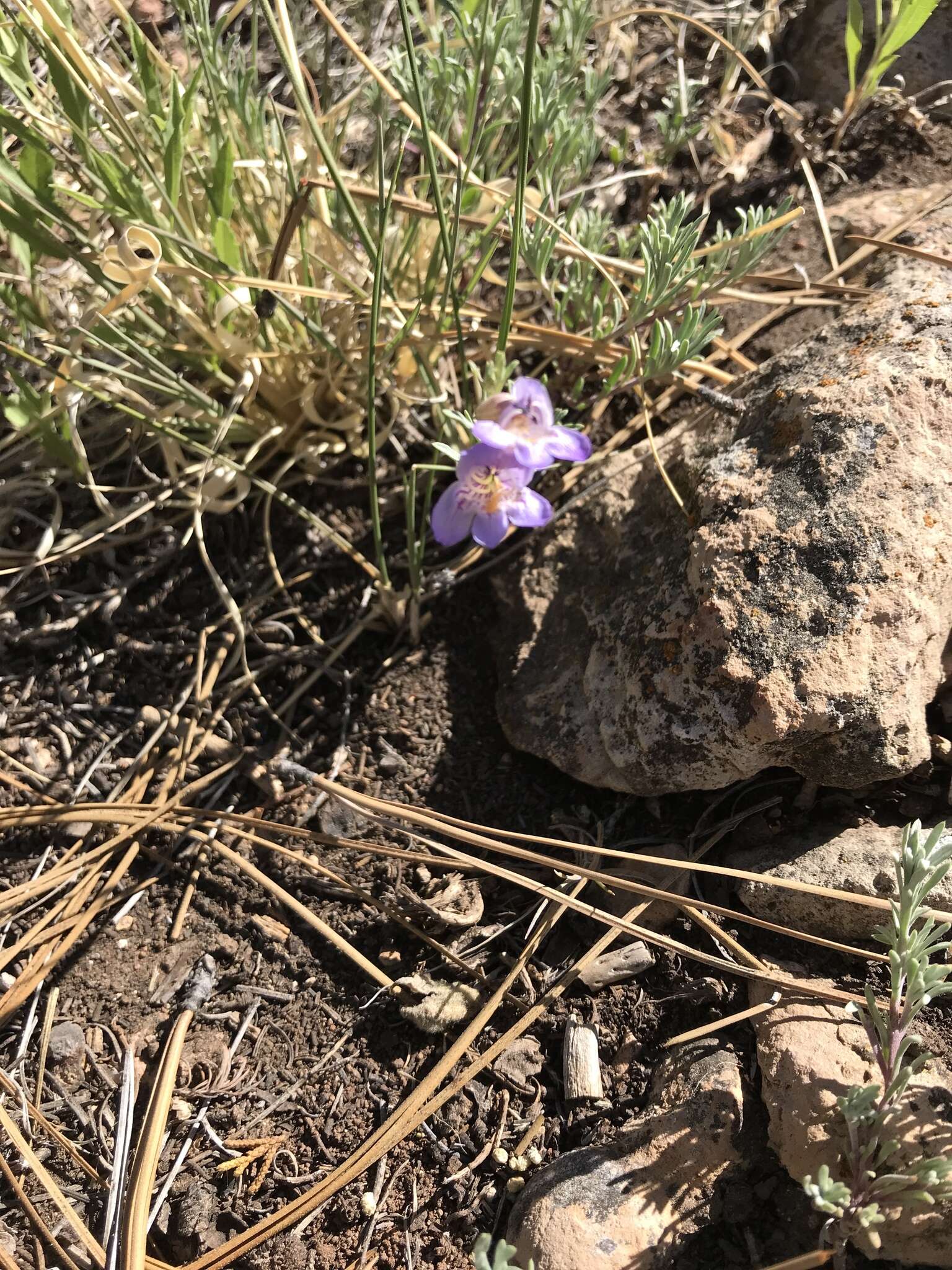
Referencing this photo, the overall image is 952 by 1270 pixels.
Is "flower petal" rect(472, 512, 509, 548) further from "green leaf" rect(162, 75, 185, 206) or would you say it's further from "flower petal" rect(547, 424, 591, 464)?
"green leaf" rect(162, 75, 185, 206)

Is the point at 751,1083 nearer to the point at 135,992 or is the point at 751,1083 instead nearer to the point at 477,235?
the point at 135,992

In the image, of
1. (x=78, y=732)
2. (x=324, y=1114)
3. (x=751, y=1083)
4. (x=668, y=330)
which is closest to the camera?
(x=751, y=1083)

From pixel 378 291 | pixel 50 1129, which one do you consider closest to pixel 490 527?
pixel 378 291

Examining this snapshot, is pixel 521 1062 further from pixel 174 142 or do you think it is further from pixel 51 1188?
pixel 174 142

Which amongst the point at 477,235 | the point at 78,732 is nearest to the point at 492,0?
the point at 477,235

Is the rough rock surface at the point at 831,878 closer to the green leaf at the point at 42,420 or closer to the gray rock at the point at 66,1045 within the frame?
the gray rock at the point at 66,1045

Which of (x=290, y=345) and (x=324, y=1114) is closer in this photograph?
(x=324, y=1114)

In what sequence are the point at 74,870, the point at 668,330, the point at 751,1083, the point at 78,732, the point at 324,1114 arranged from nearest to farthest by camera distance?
the point at 751,1083, the point at 324,1114, the point at 668,330, the point at 74,870, the point at 78,732

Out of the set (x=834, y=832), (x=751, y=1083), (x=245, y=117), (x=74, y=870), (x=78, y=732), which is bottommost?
(x=751, y=1083)
